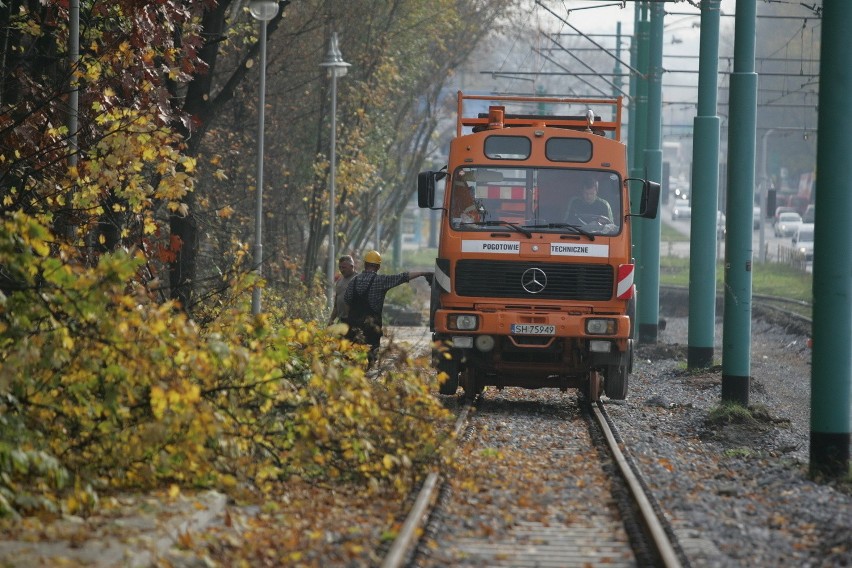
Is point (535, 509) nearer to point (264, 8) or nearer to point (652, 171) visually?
point (264, 8)

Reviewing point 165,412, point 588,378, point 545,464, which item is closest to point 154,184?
point 588,378

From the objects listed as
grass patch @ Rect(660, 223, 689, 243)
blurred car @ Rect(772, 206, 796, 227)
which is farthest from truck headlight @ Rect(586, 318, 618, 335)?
blurred car @ Rect(772, 206, 796, 227)

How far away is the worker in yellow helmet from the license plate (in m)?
1.38

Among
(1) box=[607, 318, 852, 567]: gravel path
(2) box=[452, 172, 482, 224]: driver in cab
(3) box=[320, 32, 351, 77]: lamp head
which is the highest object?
(3) box=[320, 32, 351, 77]: lamp head

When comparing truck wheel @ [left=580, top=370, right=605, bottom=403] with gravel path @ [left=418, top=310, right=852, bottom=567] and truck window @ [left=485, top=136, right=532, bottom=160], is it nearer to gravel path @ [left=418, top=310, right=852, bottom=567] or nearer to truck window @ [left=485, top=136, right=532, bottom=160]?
gravel path @ [left=418, top=310, right=852, bottom=567]

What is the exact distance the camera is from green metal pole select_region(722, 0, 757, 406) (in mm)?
18219

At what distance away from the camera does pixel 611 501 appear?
421 inches

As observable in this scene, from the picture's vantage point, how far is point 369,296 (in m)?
17.2

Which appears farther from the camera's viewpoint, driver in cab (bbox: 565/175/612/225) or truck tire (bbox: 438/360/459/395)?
truck tire (bbox: 438/360/459/395)

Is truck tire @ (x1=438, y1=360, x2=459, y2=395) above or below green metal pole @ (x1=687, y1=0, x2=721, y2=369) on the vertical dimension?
below

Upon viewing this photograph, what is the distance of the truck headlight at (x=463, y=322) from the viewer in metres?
16.7

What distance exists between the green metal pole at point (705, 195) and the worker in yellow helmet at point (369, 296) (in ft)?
23.0

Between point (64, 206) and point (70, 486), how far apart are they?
19.1ft

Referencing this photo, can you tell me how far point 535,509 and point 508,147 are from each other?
7.61m
